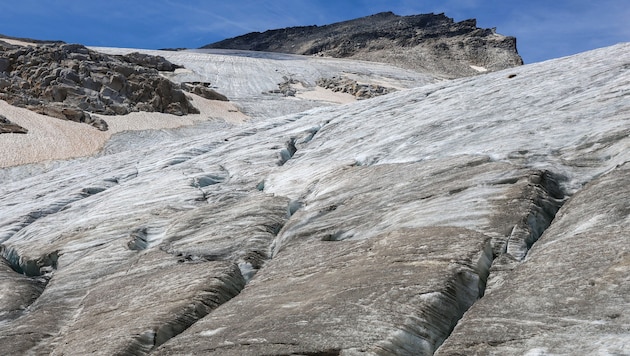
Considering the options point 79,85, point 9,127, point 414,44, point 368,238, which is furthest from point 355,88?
point 368,238

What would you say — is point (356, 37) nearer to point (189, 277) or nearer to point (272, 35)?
point (272, 35)

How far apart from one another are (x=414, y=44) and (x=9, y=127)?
2433 inches

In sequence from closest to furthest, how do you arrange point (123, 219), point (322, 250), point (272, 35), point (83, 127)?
1. point (322, 250)
2. point (123, 219)
3. point (83, 127)
4. point (272, 35)

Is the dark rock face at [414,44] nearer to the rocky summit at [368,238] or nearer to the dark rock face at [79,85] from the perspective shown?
the dark rock face at [79,85]

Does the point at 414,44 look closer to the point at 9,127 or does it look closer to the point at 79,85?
the point at 79,85

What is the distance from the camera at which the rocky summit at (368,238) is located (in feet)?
17.7

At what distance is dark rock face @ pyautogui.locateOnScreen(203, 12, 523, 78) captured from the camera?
7850 centimetres

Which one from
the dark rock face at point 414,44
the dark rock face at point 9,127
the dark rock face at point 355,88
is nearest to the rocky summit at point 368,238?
the dark rock face at point 9,127

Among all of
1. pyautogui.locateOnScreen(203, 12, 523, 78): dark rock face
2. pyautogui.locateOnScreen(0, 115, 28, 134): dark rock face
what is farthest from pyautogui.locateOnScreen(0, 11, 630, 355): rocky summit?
pyautogui.locateOnScreen(203, 12, 523, 78): dark rock face

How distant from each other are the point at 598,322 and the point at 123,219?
805 centimetres

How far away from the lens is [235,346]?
18.5ft

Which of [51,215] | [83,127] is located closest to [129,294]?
[51,215]

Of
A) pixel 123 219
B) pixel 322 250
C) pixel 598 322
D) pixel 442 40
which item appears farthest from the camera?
pixel 442 40

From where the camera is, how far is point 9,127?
31031 millimetres
